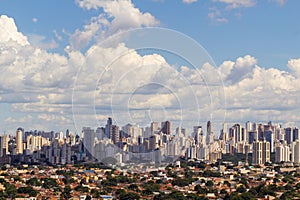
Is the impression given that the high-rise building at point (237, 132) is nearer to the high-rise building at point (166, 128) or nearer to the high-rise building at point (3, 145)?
the high-rise building at point (3, 145)

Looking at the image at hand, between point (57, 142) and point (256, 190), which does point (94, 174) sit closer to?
point (256, 190)

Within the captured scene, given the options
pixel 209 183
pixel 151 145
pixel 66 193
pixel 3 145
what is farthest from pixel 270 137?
pixel 151 145

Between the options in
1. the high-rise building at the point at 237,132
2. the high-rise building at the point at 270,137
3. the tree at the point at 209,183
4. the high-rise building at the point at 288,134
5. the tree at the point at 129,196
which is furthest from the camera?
the high-rise building at the point at 288,134

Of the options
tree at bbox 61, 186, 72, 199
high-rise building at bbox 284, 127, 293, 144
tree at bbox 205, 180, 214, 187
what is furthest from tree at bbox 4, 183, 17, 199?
high-rise building at bbox 284, 127, 293, 144

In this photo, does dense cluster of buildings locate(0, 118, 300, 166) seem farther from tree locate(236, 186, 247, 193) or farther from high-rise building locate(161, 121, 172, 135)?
tree locate(236, 186, 247, 193)

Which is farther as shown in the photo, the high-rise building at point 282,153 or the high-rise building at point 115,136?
the high-rise building at point 282,153

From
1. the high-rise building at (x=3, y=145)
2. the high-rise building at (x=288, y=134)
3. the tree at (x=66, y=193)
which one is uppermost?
the high-rise building at (x=288, y=134)

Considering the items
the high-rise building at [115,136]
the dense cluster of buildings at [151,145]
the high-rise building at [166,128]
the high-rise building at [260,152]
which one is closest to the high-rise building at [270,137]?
the dense cluster of buildings at [151,145]

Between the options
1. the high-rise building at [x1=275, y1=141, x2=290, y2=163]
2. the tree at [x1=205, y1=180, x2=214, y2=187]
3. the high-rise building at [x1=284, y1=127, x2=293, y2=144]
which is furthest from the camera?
the high-rise building at [x1=284, y1=127, x2=293, y2=144]

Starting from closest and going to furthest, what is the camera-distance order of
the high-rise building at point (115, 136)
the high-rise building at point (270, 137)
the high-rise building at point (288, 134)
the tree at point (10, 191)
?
the high-rise building at point (115, 136)
the tree at point (10, 191)
the high-rise building at point (270, 137)
the high-rise building at point (288, 134)
